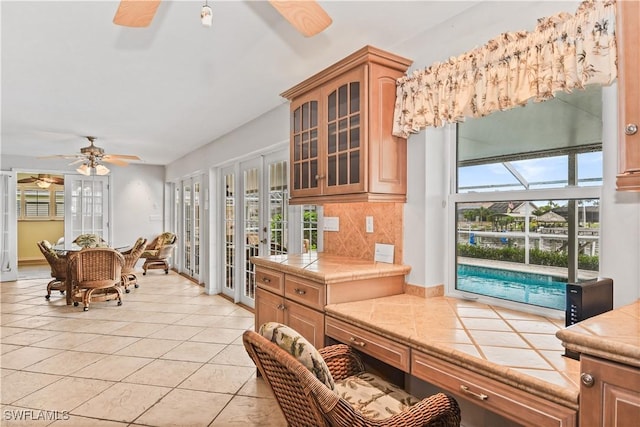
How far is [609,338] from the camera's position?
1029 mm

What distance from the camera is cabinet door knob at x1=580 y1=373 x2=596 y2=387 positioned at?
3.42 feet

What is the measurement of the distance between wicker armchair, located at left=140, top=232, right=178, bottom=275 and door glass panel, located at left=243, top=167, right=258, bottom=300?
11.0 feet

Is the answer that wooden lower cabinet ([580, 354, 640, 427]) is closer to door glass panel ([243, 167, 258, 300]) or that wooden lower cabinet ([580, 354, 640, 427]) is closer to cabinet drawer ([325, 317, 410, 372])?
cabinet drawer ([325, 317, 410, 372])

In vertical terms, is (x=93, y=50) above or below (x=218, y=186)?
above

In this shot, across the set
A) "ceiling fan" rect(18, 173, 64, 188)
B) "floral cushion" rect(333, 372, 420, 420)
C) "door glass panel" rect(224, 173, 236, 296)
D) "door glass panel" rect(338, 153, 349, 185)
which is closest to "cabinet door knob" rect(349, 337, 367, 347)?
"floral cushion" rect(333, 372, 420, 420)

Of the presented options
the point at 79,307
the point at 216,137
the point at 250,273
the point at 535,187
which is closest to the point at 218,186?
the point at 216,137

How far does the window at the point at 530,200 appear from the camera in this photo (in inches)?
70.7

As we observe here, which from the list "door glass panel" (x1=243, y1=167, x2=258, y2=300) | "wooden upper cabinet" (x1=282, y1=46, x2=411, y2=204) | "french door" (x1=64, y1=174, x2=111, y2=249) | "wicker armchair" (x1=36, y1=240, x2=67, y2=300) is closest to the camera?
"wooden upper cabinet" (x1=282, y1=46, x2=411, y2=204)

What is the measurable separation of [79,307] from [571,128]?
19.1 ft

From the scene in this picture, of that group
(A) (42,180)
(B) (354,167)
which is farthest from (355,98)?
(A) (42,180)

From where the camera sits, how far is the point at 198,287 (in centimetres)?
658

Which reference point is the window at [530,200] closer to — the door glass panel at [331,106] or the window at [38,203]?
the door glass panel at [331,106]

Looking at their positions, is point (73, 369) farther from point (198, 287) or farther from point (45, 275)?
point (45, 275)

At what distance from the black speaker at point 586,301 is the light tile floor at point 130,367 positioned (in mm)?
1778
